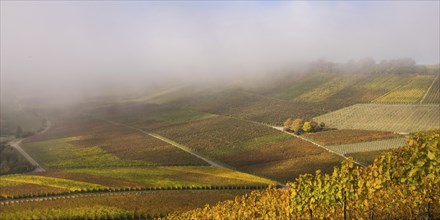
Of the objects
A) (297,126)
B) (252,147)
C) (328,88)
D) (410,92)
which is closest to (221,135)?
(252,147)

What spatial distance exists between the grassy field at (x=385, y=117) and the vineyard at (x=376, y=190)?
80452 mm

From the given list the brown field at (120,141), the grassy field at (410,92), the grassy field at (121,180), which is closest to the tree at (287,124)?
the brown field at (120,141)

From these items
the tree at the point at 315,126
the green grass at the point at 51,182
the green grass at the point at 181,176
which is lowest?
the green grass at the point at 181,176

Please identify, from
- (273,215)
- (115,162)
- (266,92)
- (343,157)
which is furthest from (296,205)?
(266,92)

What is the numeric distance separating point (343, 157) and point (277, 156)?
1614 cm

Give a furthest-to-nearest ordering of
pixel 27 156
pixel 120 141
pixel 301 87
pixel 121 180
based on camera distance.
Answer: pixel 301 87 < pixel 120 141 < pixel 27 156 < pixel 121 180

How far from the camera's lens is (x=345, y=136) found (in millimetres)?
109250

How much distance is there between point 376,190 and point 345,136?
3044 inches

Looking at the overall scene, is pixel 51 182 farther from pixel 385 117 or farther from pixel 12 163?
pixel 385 117

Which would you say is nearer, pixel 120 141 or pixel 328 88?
pixel 120 141

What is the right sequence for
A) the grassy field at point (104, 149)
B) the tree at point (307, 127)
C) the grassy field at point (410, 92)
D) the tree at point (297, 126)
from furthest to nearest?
the grassy field at point (410, 92) < the tree at point (297, 126) < the tree at point (307, 127) < the grassy field at point (104, 149)

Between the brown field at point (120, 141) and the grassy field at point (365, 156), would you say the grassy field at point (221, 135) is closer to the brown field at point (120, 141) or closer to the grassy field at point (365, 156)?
the brown field at point (120, 141)

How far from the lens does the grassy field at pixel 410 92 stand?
142 metres

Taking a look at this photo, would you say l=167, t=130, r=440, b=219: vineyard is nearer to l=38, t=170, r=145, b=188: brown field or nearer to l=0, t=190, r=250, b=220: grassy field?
l=0, t=190, r=250, b=220: grassy field
